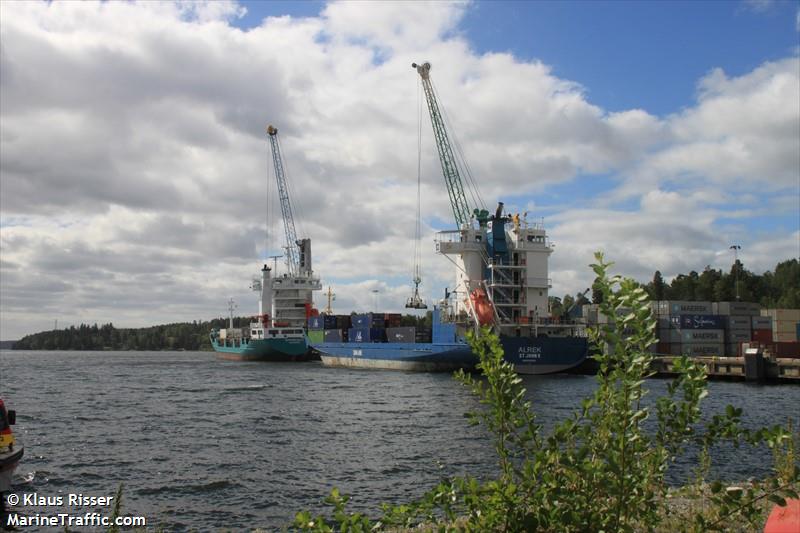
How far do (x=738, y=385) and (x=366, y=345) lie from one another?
42469 mm

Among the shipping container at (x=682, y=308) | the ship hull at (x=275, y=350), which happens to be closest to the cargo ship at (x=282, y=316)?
the ship hull at (x=275, y=350)

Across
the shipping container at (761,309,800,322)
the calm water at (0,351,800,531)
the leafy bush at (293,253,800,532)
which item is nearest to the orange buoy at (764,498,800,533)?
the leafy bush at (293,253,800,532)

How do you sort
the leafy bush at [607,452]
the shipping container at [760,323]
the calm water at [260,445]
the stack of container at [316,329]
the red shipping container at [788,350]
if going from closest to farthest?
1. the leafy bush at [607,452]
2. the calm water at [260,445]
3. the red shipping container at [788,350]
4. the shipping container at [760,323]
5. the stack of container at [316,329]

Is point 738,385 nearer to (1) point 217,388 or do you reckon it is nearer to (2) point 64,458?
(1) point 217,388

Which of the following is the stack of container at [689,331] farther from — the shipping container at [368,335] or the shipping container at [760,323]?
the shipping container at [368,335]

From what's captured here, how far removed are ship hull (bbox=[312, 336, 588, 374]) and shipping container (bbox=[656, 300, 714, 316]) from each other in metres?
13.7

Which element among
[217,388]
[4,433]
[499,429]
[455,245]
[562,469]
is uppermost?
[455,245]

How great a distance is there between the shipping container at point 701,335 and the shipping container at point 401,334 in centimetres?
2943

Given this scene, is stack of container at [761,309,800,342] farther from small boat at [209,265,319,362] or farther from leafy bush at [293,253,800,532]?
leafy bush at [293,253,800,532]

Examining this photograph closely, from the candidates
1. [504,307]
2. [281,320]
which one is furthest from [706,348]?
[281,320]

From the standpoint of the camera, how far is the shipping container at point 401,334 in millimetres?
76000

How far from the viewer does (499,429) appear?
289 inches

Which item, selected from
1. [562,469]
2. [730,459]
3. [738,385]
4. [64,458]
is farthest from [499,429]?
[738,385]

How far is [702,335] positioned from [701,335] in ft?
0.33
